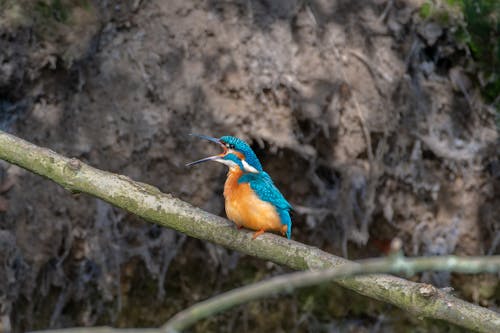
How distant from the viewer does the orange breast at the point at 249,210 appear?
10.5 ft

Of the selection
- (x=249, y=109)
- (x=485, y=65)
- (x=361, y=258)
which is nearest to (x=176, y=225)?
(x=249, y=109)

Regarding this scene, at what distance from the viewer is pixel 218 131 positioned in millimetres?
5012

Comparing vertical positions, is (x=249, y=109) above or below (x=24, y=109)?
above

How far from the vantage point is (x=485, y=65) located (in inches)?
211

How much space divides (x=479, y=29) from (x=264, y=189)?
8.97 ft

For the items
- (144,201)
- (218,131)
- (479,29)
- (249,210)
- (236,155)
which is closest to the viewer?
(144,201)

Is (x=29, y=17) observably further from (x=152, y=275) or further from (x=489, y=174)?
(x=489, y=174)

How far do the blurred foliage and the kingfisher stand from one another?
2429 mm

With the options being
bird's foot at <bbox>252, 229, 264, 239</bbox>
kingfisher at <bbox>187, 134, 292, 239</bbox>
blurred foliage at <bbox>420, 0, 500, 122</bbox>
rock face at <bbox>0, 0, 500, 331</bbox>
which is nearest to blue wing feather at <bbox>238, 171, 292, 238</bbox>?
kingfisher at <bbox>187, 134, 292, 239</bbox>

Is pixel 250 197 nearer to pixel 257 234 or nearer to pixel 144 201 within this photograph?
pixel 257 234

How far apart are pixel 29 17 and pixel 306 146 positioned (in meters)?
2.11

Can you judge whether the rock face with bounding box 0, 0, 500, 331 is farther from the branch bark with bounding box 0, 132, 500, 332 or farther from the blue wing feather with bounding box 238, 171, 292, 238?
the branch bark with bounding box 0, 132, 500, 332

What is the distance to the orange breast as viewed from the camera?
3186 millimetres

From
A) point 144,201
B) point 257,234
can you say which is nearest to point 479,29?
point 257,234
